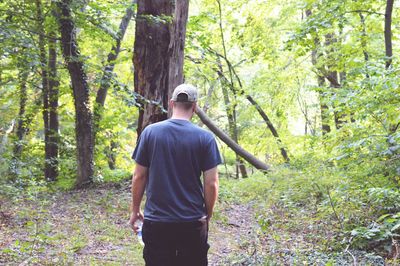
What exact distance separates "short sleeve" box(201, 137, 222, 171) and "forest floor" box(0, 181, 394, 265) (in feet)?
6.76

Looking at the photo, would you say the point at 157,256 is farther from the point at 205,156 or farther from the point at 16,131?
the point at 16,131

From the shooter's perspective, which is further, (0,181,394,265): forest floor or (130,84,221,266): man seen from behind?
(0,181,394,265): forest floor

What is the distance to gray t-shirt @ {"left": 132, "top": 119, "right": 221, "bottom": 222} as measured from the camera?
10.3ft

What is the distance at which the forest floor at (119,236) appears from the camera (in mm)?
5043

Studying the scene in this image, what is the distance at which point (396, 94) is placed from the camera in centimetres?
579

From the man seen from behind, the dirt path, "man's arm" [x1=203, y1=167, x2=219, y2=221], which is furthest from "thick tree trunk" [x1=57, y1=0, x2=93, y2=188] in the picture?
"man's arm" [x1=203, y1=167, x2=219, y2=221]

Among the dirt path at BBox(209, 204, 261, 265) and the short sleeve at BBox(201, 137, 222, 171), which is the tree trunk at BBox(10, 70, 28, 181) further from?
the short sleeve at BBox(201, 137, 222, 171)

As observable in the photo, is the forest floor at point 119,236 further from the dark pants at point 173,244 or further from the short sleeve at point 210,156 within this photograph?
the short sleeve at point 210,156

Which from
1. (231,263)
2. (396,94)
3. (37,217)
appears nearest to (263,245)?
(231,263)

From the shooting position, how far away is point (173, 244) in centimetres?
312

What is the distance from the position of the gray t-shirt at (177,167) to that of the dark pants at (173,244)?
62 mm

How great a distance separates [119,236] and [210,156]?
4.25 m

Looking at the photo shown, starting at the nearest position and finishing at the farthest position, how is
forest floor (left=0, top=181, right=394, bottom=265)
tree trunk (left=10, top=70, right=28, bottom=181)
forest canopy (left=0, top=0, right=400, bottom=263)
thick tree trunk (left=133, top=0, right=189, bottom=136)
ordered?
1. forest floor (left=0, top=181, right=394, bottom=265)
2. forest canopy (left=0, top=0, right=400, bottom=263)
3. thick tree trunk (left=133, top=0, right=189, bottom=136)
4. tree trunk (left=10, top=70, right=28, bottom=181)

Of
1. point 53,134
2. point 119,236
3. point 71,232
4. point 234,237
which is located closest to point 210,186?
point 119,236
